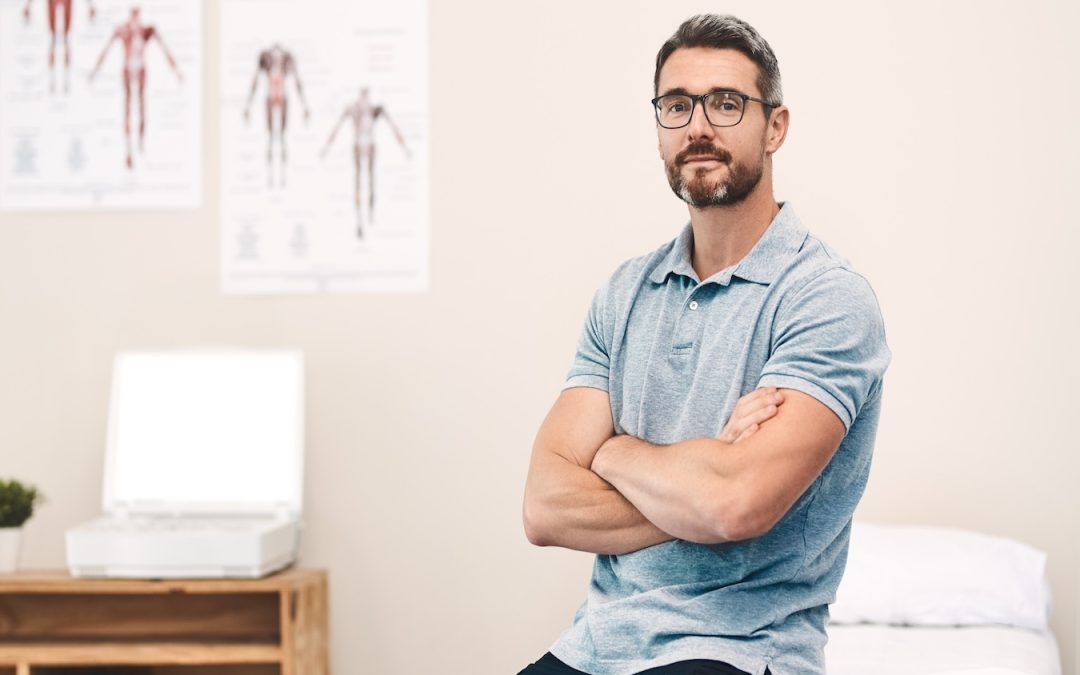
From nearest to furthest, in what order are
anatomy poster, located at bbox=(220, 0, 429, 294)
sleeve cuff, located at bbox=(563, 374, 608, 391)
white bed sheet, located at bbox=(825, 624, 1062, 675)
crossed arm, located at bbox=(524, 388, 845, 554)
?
crossed arm, located at bbox=(524, 388, 845, 554), sleeve cuff, located at bbox=(563, 374, 608, 391), white bed sheet, located at bbox=(825, 624, 1062, 675), anatomy poster, located at bbox=(220, 0, 429, 294)

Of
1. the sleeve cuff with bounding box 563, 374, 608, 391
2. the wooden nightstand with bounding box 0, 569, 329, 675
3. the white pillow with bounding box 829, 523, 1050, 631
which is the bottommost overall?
the wooden nightstand with bounding box 0, 569, 329, 675

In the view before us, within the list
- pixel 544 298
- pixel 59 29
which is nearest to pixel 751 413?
pixel 544 298

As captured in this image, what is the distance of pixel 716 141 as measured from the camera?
1.62m

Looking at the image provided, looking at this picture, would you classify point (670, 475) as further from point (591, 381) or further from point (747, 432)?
point (591, 381)

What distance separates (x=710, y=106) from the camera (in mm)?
1631

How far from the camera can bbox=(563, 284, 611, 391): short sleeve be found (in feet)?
5.64

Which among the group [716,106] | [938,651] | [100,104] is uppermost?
[100,104]

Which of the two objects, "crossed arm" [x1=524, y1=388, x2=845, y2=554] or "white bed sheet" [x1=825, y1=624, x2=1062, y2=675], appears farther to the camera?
"white bed sheet" [x1=825, y1=624, x2=1062, y2=675]

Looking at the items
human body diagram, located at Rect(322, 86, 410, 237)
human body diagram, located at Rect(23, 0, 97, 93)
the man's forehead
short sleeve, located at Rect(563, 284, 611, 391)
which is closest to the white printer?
human body diagram, located at Rect(322, 86, 410, 237)

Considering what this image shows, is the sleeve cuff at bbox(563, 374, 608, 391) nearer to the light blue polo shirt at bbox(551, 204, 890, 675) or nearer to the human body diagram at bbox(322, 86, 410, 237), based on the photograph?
the light blue polo shirt at bbox(551, 204, 890, 675)

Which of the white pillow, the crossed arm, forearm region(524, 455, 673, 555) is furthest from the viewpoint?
the white pillow

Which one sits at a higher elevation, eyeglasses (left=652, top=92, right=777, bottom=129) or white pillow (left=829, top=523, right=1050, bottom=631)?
eyeglasses (left=652, top=92, right=777, bottom=129)

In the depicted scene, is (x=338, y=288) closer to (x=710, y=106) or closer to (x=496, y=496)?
(x=496, y=496)

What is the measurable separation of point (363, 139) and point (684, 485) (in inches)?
59.5
